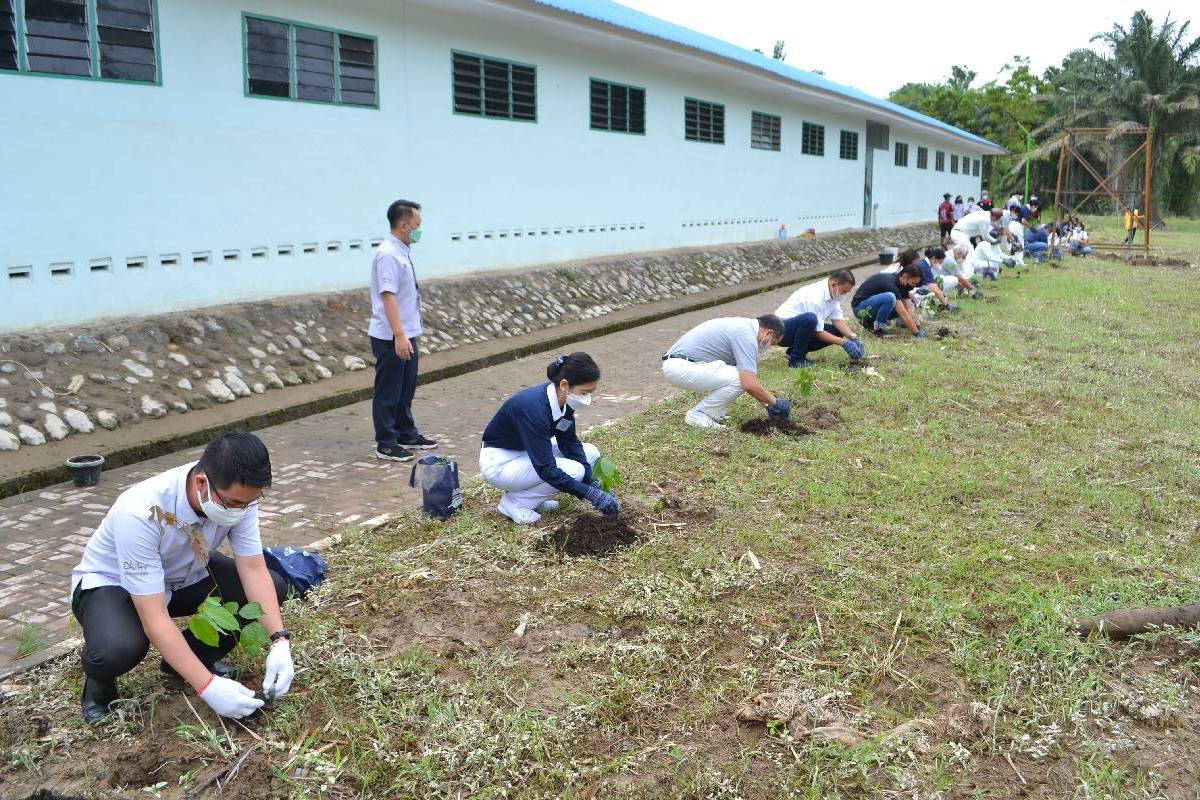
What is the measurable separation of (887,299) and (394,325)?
6281 mm

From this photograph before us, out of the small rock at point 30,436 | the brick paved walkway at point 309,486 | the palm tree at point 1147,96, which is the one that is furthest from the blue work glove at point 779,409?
the palm tree at point 1147,96

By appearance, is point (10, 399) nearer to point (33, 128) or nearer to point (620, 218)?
point (33, 128)

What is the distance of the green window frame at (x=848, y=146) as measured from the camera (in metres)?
24.6

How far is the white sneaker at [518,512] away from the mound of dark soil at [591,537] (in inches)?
9.1

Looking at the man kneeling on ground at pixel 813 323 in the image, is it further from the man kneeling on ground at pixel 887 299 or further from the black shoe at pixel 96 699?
the black shoe at pixel 96 699

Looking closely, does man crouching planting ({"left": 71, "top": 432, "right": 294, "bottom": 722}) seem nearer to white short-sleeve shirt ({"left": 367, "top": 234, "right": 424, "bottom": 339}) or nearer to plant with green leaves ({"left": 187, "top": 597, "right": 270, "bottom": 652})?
plant with green leaves ({"left": 187, "top": 597, "right": 270, "bottom": 652})

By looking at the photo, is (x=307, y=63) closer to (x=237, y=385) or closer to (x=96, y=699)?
(x=237, y=385)

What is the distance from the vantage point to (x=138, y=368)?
24.2 ft

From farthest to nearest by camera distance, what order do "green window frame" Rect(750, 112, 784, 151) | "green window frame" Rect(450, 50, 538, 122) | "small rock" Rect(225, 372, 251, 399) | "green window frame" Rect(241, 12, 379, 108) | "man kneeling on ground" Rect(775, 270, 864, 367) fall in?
"green window frame" Rect(750, 112, 784, 151), "green window frame" Rect(450, 50, 538, 122), "man kneeling on ground" Rect(775, 270, 864, 367), "green window frame" Rect(241, 12, 379, 108), "small rock" Rect(225, 372, 251, 399)

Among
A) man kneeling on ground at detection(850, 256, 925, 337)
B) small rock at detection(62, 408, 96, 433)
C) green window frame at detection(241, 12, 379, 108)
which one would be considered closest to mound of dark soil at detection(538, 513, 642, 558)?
small rock at detection(62, 408, 96, 433)

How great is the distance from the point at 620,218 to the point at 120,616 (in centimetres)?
1234

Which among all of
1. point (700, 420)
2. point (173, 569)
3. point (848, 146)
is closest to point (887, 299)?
point (700, 420)

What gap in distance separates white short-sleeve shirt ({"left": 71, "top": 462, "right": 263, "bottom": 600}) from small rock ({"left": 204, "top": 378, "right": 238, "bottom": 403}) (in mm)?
4442

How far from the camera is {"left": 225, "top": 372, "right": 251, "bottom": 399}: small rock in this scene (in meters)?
7.74
